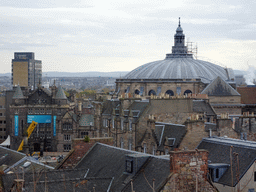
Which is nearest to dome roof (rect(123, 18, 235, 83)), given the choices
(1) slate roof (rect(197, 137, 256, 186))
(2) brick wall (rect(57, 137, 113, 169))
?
(1) slate roof (rect(197, 137, 256, 186))

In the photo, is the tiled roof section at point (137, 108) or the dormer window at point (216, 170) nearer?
the dormer window at point (216, 170)

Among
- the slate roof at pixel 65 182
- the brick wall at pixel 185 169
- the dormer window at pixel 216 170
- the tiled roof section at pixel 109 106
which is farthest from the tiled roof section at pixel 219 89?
A: the brick wall at pixel 185 169

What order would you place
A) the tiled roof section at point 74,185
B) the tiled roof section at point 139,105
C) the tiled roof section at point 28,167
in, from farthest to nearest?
the tiled roof section at point 139,105, the tiled roof section at point 28,167, the tiled roof section at point 74,185

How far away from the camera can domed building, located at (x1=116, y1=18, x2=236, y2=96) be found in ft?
341

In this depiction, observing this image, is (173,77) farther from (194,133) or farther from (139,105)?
(194,133)

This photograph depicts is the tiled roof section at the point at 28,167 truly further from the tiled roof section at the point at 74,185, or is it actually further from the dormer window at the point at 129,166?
the dormer window at the point at 129,166

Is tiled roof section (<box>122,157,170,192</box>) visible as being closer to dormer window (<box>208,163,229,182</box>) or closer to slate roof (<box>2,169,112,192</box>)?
slate roof (<box>2,169,112,192</box>)

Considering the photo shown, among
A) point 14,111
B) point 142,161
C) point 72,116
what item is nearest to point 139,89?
point 72,116

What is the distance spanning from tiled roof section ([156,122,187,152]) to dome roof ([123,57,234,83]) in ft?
166

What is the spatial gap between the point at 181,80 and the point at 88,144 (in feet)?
228

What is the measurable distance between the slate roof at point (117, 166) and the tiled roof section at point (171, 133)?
1412 cm

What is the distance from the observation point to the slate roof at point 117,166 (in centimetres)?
2698

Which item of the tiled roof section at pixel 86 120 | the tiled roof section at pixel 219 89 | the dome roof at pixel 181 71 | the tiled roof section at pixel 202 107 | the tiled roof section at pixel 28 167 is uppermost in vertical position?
the dome roof at pixel 181 71

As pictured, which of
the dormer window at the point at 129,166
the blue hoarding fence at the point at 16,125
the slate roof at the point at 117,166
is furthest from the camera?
the blue hoarding fence at the point at 16,125
